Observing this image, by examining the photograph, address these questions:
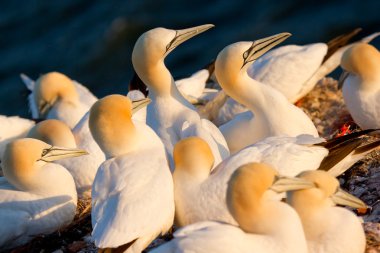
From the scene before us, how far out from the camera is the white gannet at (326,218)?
15.6 feet

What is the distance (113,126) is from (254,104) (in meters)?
1.18

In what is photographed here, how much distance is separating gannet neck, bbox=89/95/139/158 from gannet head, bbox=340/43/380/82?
1896 mm

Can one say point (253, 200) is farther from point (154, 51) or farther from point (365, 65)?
point (365, 65)

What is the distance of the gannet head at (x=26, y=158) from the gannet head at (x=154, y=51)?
0.75 meters

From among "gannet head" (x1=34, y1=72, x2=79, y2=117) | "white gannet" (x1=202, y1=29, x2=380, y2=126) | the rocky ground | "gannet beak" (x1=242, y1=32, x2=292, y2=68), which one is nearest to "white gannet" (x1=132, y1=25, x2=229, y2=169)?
"gannet beak" (x1=242, y1=32, x2=292, y2=68)

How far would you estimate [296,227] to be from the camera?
14.9 feet

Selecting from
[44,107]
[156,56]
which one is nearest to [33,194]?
[156,56]

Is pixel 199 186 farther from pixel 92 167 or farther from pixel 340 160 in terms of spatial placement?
pixel 92 167

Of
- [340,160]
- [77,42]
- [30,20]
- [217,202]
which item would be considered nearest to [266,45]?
[340,160]

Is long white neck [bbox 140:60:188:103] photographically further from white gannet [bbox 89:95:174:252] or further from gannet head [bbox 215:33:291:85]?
white gannet [bbox 89:95:174:252]

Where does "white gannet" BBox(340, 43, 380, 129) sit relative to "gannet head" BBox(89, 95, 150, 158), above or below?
below

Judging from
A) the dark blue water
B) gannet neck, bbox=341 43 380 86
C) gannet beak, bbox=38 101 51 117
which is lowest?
the dark blue water

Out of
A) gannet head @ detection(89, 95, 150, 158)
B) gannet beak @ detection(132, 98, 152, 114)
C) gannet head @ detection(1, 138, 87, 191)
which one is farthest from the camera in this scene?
gannet head @ detection(1, 138, 87, 191)

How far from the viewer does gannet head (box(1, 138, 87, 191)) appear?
19.9 ft
